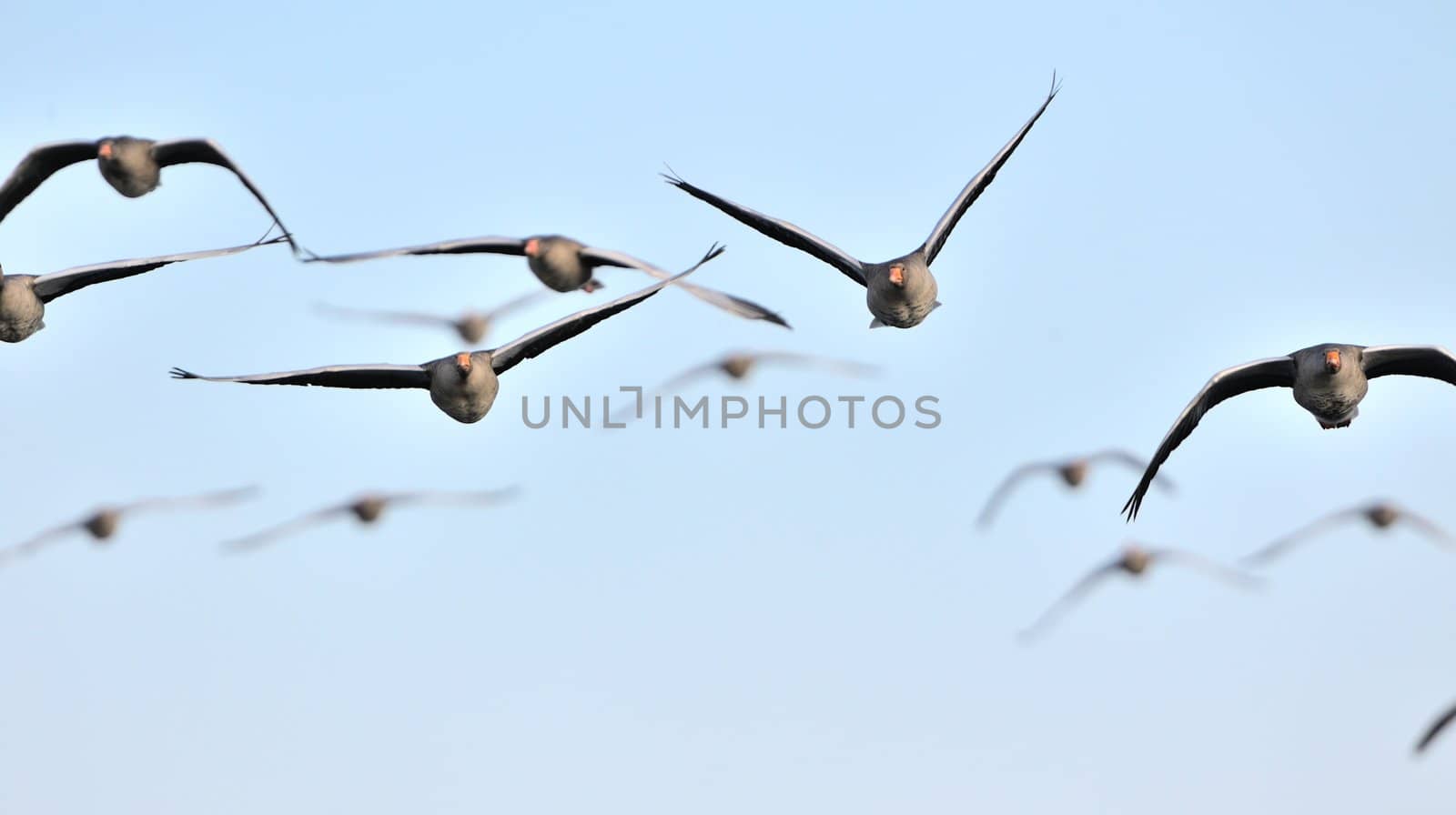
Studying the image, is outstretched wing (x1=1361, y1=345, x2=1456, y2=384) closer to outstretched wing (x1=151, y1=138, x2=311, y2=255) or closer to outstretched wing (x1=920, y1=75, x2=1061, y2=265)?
outstretched wing (x1=920, y1=75, x2=1061, y2=265)

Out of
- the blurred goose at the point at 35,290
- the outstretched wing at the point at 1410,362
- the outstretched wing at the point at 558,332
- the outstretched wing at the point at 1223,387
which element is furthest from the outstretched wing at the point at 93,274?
the outstretched wing at the point at 1410,362

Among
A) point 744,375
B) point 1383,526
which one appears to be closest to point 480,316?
point 744,375

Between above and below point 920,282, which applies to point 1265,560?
below

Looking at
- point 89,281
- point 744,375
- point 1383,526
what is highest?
point 89,281

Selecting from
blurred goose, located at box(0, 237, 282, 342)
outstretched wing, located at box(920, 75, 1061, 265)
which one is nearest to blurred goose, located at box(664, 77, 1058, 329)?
outstretched wing, located at box(920, 75, 1061, 265)

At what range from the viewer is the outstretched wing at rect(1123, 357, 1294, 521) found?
76.8 ft

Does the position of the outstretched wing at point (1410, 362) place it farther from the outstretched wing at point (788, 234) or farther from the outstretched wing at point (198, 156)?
the outstretched wing at point (198, 156)

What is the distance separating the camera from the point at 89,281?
2645cm

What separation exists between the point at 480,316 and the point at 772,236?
43.6 feet

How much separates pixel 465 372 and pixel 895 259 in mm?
5849

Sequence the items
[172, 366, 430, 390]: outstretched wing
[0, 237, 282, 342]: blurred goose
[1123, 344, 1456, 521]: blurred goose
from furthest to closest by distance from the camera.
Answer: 1. [0, 237, 282, 342]: blurred goose
2. [172, 366, 430, 390]: outstretched wing
3. [1123, 344, 1456, 521]: blurred goose

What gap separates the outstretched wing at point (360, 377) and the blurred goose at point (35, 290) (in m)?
3.07

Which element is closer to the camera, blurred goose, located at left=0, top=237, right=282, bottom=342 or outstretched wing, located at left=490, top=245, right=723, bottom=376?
outstretched wing, located at left=490, top=245, right=723, bottom=376

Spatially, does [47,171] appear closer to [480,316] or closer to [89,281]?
[89,281]
